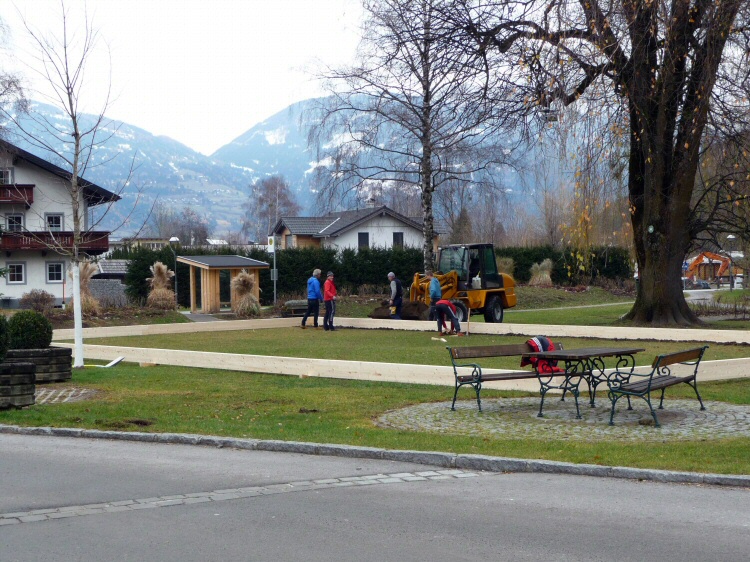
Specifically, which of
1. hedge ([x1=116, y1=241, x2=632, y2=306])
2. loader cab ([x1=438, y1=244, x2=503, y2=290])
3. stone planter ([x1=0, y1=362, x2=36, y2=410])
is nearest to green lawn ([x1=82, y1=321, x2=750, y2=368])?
loader cab ([x1=438, y1=244, x2=503, y2=290])

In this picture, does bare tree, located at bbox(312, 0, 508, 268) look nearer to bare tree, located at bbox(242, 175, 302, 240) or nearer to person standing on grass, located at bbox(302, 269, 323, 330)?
person standing on grass, located at bbox(302, 269, 323, 330)

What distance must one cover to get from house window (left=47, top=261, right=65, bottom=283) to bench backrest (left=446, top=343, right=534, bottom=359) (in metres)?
47.5

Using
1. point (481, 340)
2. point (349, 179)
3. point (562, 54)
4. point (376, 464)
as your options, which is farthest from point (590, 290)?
point (376, 464)

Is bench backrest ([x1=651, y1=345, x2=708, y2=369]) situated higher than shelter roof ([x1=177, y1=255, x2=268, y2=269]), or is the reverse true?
shelter roof ([x1=177, y1=255, x2=268, y2=269])

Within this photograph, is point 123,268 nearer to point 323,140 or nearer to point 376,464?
point 323,140

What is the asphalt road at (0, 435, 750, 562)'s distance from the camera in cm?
593

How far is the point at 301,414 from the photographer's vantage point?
11.9 m

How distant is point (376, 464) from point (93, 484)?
275cm

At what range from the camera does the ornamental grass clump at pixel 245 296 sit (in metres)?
36.2

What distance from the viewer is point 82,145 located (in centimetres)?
1894

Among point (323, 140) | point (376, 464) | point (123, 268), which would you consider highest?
point (323, 140)

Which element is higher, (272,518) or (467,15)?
(467,15)

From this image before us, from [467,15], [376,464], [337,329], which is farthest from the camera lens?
[337,329]

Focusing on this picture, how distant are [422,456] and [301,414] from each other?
3.22m
